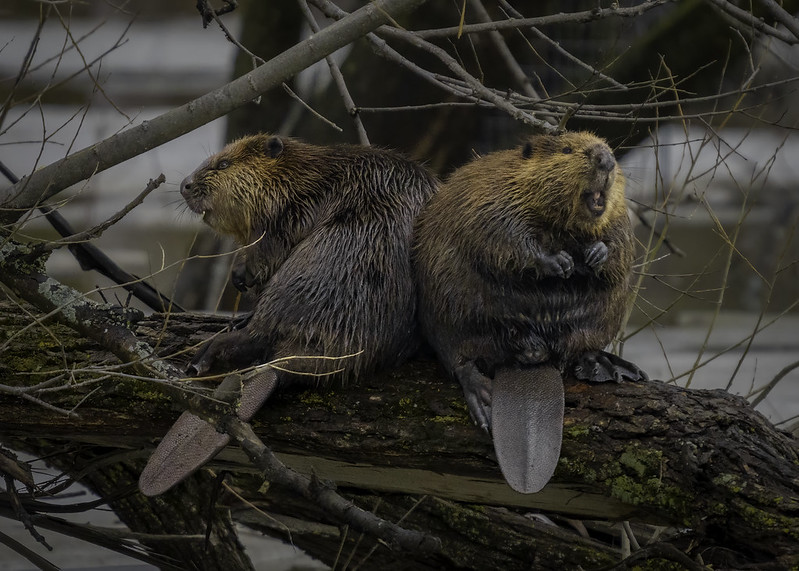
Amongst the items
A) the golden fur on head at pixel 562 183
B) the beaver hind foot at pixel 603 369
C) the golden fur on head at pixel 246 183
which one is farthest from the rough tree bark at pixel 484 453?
the golden fur on head at pixel 562 183

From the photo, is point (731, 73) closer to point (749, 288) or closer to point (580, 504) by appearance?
point (580, 504)

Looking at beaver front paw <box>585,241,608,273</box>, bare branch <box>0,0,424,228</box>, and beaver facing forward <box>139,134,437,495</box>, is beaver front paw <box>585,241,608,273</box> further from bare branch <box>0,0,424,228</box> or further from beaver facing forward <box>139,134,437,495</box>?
bare branch <box>0,0,424,228</box>

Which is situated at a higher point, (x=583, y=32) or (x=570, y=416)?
(x=583, y=32)

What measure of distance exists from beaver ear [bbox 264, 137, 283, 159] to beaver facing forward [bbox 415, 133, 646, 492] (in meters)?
0.56

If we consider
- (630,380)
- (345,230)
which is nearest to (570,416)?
(630,380)

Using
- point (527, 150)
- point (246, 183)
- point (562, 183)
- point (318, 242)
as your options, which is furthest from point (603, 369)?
point (246, 183)

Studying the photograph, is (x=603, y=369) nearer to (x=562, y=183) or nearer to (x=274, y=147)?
(x=562, y=183)

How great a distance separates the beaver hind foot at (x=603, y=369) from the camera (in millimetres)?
2488

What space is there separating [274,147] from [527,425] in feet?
3.76

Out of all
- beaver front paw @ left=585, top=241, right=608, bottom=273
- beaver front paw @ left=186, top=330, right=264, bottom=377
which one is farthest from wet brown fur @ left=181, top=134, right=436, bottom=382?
beaver front paw @ left=585, top=241, right=608, bottom=273

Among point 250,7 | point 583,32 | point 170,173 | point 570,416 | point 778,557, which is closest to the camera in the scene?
point 778,557

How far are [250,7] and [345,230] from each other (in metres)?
3.02

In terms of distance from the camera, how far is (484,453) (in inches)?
94.7

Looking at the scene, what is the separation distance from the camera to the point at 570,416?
2430 mm
